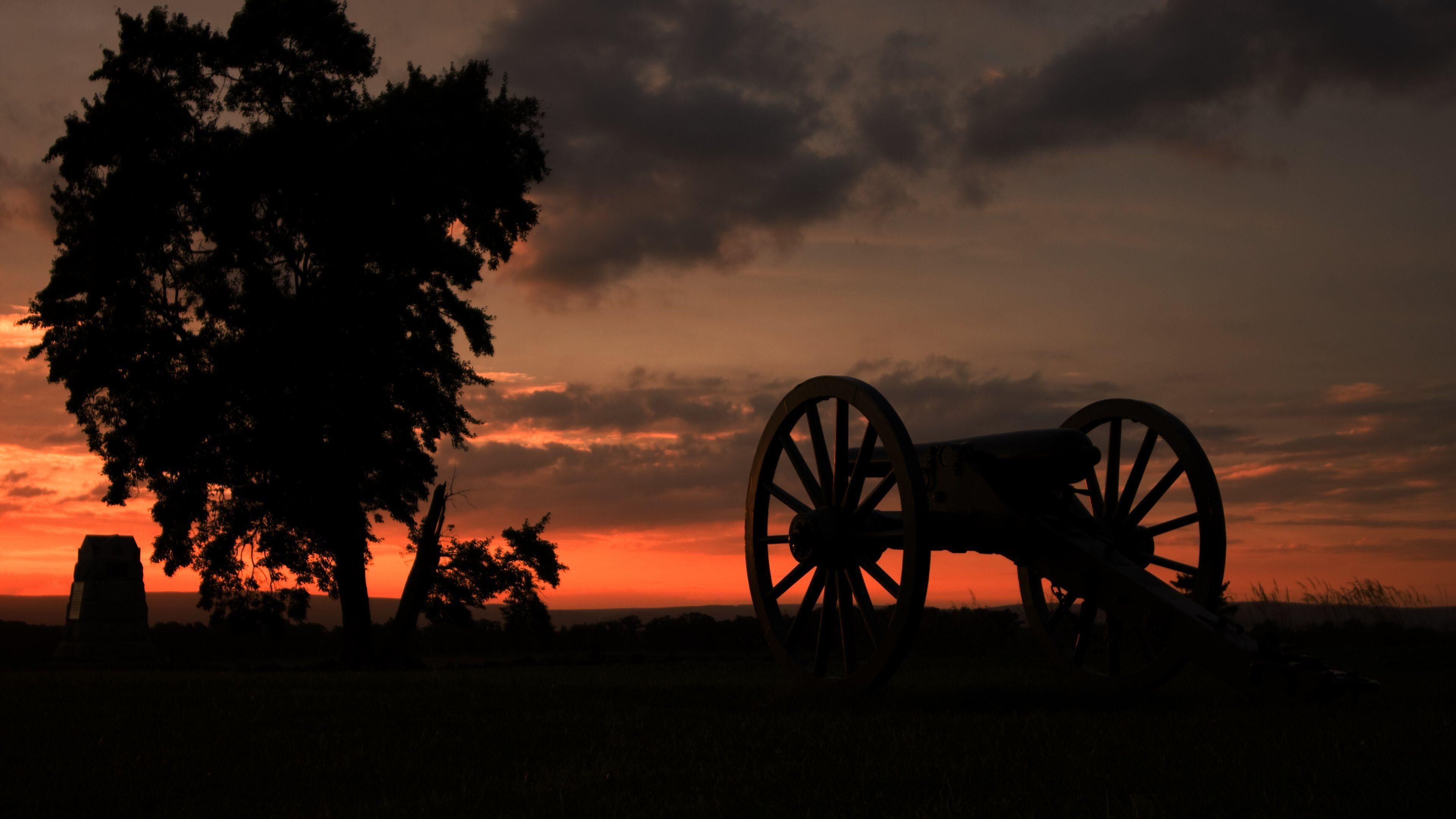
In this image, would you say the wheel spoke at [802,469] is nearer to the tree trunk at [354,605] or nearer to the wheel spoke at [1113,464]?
the wheel spoke at [1113,464]

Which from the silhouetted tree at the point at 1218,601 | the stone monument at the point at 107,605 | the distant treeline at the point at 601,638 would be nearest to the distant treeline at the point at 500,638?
the distant treeline at the point at 601,638

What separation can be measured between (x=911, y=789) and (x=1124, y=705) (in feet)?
12.4

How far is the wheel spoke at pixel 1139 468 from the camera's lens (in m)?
9.36

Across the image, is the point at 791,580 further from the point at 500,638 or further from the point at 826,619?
the point at 500,638

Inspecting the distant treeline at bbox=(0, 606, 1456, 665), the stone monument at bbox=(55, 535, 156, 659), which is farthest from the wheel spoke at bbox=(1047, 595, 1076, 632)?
the stone monument at bbox=(55, 535, 156, 659)

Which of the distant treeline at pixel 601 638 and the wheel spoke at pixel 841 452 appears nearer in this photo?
the wheel spoke at pixel 841 452

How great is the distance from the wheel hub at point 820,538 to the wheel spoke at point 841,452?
10.5 inches

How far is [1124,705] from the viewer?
7984 mm

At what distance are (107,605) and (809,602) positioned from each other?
14.6 m

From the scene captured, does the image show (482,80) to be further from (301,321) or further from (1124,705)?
(1124,705)

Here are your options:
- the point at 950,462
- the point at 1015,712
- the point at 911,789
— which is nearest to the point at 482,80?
the point at 950,462

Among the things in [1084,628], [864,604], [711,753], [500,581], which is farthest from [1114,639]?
[500,581]

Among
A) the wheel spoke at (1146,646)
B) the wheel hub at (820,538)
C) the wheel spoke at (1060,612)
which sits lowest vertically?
the wheel spoke at (1146,646)

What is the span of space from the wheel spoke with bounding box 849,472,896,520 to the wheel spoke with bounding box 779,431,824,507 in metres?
0.45
